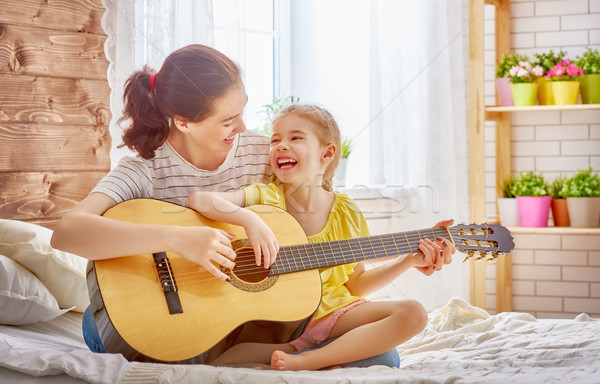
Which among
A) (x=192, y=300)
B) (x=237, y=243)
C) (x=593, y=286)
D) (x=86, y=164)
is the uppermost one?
(x=86, y=164)

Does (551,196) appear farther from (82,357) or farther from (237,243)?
(82,357)

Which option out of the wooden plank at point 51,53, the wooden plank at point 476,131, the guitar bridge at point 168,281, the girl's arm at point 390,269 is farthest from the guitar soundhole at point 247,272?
the wooden plank at point 476,131

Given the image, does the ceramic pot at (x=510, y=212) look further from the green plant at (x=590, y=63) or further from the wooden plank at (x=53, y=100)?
the wooden plank at (x=53, y=100)

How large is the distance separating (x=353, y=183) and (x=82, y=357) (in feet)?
6.87

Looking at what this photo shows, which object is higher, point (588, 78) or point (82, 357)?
point (588, 78)

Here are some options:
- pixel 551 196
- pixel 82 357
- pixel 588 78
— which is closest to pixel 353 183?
pixel 551 196

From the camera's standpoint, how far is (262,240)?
139 centimetres

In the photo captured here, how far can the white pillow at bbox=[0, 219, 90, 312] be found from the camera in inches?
61.9

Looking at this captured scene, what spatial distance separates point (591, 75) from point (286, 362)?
2.23 m

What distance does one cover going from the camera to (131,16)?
6.42ft

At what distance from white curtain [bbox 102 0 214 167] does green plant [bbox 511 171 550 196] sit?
5.65 feet

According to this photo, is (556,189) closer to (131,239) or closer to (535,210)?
(535,210)

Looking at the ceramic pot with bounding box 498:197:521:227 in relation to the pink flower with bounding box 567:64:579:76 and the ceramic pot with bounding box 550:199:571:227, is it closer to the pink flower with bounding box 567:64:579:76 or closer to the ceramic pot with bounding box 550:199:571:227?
the ceramic pot with bounding box 550:199:571:227

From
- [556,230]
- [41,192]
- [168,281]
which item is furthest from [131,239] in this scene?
[556,230]
